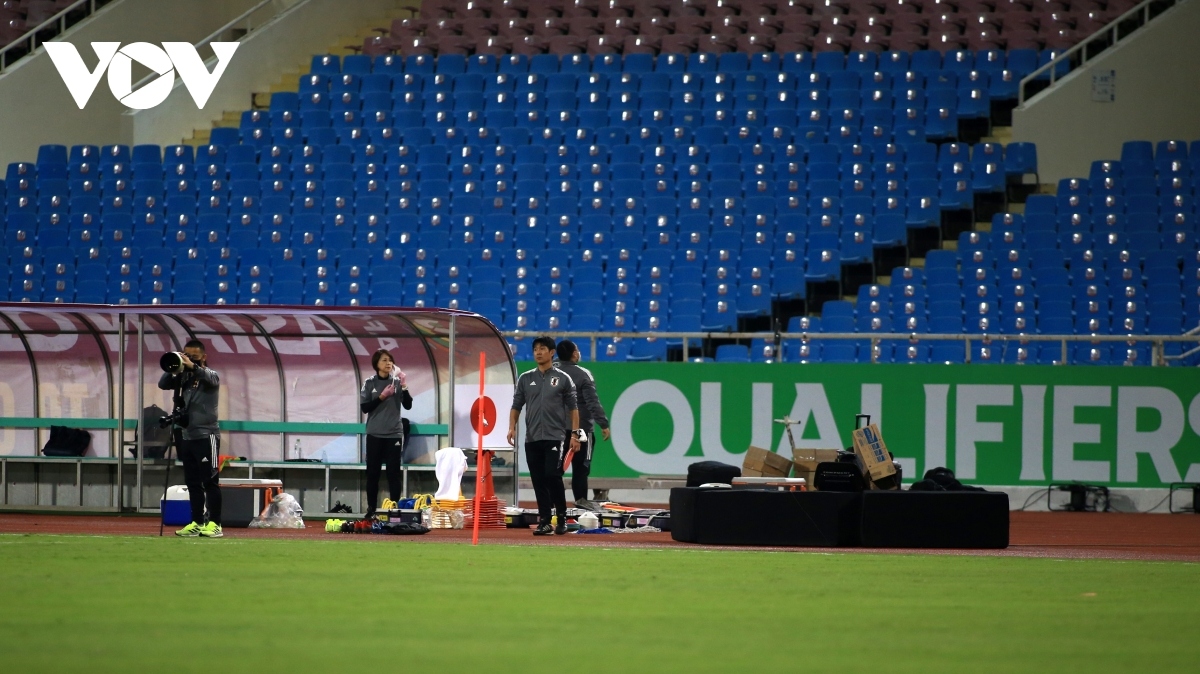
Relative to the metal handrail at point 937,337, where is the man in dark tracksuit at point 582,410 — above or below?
below

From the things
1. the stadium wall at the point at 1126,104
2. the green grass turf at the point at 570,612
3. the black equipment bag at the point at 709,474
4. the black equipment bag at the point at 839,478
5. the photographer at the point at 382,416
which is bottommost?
the green grass turf at the point at 570,612

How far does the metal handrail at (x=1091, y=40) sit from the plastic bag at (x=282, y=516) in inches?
638

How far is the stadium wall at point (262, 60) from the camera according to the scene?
29.7 m

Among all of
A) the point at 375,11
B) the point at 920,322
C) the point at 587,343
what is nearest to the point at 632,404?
the point at 587,343

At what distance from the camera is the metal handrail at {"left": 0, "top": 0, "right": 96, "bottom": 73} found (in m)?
29.0

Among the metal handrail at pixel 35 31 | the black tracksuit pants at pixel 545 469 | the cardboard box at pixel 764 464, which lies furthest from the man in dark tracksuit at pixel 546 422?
the metal handrail at pixel 35 31

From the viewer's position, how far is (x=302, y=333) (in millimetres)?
17781

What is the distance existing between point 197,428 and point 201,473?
18.4 inches

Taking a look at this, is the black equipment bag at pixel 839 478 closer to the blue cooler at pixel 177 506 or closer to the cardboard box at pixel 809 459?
the cardboard box at pixel 809 459

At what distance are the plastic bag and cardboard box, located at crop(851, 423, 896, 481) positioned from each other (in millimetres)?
6152

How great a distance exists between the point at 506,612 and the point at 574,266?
51.8ft

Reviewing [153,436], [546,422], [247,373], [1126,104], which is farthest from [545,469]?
[1126,104]

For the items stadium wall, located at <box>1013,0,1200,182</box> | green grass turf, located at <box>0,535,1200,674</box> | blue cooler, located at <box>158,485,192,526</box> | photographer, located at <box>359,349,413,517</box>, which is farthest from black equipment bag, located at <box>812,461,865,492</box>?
stadium wall, located at <box>1013,0,1200,182</box>

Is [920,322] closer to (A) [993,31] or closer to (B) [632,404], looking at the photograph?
(B) [632,404]
